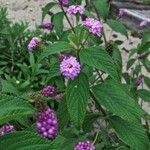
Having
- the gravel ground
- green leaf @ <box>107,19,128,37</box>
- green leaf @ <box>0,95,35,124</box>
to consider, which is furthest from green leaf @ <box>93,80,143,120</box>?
the gravel ground

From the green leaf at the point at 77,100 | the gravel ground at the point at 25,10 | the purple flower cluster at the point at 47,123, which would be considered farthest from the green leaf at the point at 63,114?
the gravel ground at the point at 25,10

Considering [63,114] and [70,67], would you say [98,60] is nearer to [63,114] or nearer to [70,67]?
[70,67]

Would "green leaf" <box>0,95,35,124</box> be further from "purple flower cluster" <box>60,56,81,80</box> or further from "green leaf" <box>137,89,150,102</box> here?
"green leaf" <box>137,89,150,102</box>

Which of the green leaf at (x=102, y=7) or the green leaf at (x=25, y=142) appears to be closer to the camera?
the green leaf at (x=25, y=142)

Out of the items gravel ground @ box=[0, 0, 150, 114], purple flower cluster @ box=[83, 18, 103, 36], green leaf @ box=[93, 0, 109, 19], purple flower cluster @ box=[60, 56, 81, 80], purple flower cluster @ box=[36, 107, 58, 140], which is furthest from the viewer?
gravel ground @ box=[0, 0, 150, 114]

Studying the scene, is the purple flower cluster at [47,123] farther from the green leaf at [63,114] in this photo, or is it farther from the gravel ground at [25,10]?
the gravel ground at [25,10]

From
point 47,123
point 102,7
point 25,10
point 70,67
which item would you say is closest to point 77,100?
point 70,67
